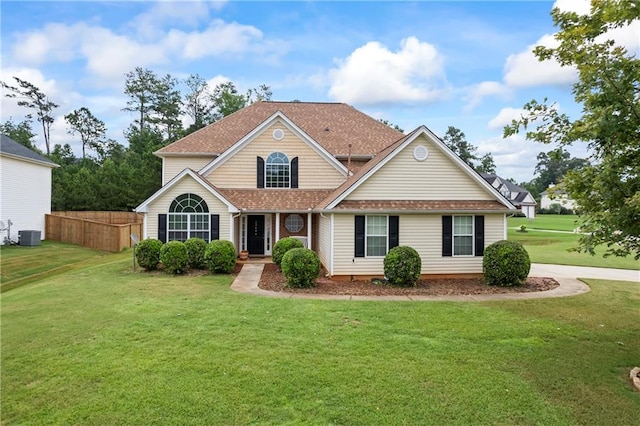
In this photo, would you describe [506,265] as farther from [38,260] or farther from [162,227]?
[38,260]

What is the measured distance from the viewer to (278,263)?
50.5 ft

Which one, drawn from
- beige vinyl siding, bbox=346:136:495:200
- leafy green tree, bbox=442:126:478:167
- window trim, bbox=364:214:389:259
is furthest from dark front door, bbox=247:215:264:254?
leafy green tree, bbox=442:126:478:167

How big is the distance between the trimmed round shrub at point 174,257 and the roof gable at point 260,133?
493 centimetres

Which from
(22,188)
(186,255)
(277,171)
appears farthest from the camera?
(22,188)

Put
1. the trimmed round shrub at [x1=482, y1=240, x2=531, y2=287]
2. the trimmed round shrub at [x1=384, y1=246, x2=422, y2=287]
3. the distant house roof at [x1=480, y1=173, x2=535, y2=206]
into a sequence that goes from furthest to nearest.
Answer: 1. the distant house roof at [x1=480, y1=173, x2=535, y2=206]
2. the trimmed round shrub at [x1=482, y1=240, x2=531, y2=287]
3. the trimmed round shrub at [x1=384, y1=246, x2=422, y2=287]

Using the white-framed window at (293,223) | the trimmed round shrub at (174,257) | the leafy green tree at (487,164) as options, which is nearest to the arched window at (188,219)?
the trimmed round shrub at (174,257)

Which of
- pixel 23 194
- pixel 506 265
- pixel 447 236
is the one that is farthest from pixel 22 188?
pixel 506 265

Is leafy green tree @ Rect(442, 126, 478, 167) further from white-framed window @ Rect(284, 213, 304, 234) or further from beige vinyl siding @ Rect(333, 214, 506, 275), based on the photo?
beige vinyl siding @ Rect(333, 214, 506, 275)

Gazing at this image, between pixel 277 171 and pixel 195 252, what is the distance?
19.5 feet

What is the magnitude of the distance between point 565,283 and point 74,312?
49.4 feet

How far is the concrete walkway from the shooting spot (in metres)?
10.7

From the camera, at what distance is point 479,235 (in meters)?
13.5

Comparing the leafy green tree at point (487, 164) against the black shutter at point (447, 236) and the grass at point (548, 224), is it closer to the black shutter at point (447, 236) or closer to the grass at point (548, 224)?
the grass at point (548, 224)

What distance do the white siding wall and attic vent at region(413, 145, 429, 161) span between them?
74.8 feet
